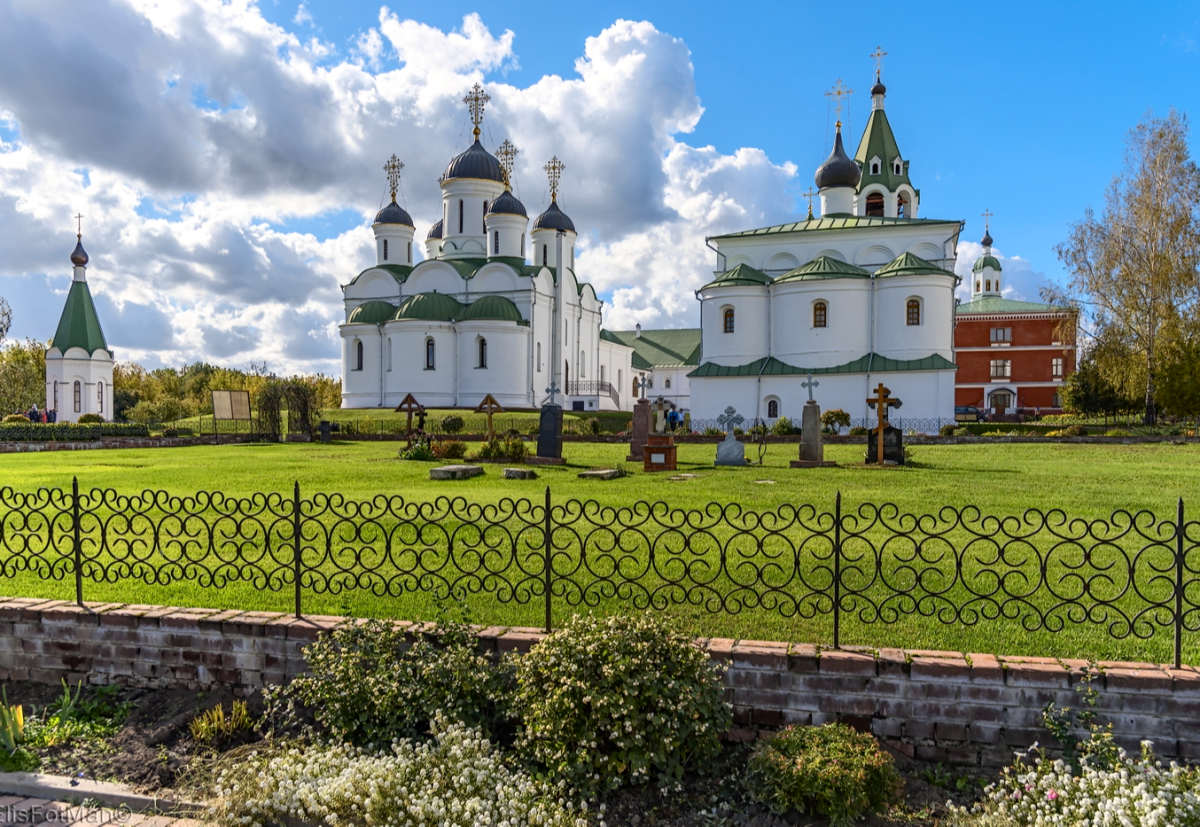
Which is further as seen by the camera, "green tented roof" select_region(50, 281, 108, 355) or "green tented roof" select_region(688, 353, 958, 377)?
"green tented roof" select_region(50, 281, 108, 355)

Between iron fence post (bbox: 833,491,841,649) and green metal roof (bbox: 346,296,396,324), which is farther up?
green metal roof (bbox: 346,296,396,324)

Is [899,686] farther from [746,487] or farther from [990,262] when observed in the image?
[990,262]

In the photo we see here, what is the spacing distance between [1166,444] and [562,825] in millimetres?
23897

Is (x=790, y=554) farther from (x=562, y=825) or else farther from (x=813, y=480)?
(x=813, y=480)

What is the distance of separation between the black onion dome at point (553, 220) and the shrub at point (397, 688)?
39.4 meters

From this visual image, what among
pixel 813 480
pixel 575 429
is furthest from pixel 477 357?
pixel 813 480

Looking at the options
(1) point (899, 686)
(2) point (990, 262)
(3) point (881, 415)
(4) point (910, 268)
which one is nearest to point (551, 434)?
(3) point (881, 415)

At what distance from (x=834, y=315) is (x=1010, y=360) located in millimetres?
23242

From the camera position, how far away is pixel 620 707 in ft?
11.6

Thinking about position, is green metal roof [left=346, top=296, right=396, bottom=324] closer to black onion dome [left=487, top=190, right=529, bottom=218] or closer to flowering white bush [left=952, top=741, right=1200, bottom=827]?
black onion dome [left=487, top=190, right=529, bottom=218]

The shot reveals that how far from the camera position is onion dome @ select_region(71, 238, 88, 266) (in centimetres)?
3847

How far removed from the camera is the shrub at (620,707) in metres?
3.53

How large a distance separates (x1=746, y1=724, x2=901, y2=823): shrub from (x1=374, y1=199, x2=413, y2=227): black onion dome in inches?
1701

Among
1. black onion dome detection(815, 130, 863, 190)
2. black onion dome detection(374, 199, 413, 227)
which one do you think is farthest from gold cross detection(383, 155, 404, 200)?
black onion dome detection(815, 130, 863, 190)
